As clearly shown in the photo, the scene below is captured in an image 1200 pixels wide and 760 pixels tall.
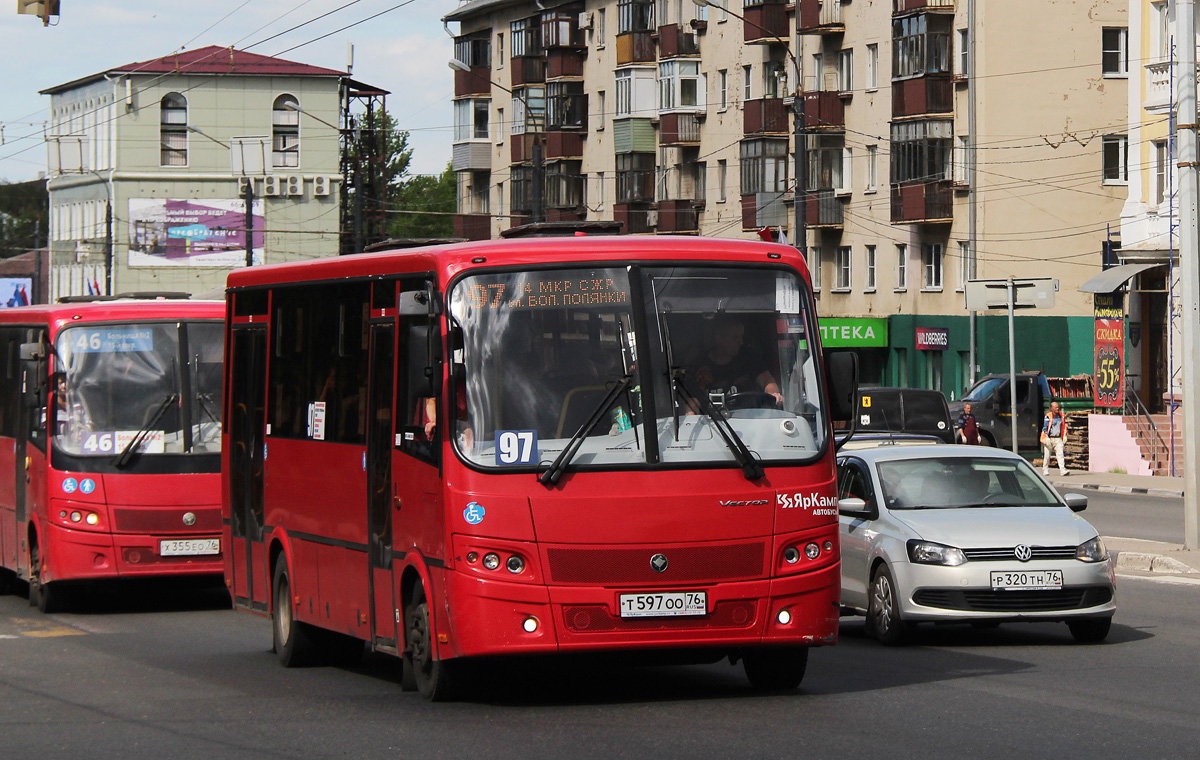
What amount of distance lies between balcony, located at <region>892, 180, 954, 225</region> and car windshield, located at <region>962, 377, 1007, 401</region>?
46.1 ft

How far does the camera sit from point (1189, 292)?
2122 cm

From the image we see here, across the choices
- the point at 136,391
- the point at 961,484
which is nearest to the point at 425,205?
the point at 136,391

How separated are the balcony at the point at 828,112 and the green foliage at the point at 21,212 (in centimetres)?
9472

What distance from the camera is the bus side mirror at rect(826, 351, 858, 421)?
10742mm

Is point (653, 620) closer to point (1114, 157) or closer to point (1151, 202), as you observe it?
point (1151, 202)

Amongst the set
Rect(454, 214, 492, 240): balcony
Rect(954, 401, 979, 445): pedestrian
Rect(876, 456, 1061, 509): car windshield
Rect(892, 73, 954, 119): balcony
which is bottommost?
Rect(954, 401, 979, 445): pedestrian

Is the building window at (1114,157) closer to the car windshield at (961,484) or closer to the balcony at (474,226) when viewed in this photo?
the balcony at (474,226)

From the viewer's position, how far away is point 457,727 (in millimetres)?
9797

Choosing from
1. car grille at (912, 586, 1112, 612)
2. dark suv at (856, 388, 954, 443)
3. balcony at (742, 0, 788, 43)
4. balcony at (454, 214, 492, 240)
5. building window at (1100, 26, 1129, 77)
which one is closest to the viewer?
car grille at (912, 586, 1112, 612)

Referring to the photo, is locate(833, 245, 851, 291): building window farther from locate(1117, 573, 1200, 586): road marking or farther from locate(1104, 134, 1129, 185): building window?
locate(1117, 573, 1200, 586): road marking

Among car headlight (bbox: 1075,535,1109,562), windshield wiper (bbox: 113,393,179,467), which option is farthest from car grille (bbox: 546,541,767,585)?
windshield wiper (bbox: 113,393,179,467)

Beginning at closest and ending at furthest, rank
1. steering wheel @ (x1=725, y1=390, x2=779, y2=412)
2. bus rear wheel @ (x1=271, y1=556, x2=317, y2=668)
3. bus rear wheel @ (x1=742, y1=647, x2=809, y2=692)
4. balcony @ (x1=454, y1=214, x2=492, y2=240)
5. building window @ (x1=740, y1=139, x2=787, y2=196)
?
steering wheel @ (x1=725, y1=390, x2=779, y2=412) < bus rear wheel @ (x1=742, y1=647, x2=809, y2=692) < bus rear wheel @ (x1=271, y1=556, x2=317, y2=668) < building window @ (x1=740, y1=139, x2=787, y2=196) < balcony @ (x1=454, y1=214, x2=492, y2=240)

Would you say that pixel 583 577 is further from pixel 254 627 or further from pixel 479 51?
pixel 479 51

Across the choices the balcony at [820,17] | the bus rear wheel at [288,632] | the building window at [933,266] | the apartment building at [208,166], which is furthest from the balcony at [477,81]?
the bus rear wheel at [288,632]
